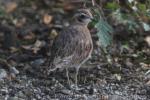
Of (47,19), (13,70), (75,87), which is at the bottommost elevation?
(75,87)

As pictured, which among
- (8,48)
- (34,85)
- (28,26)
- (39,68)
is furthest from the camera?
(28,26)

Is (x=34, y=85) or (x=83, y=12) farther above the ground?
(x=83, y=12)

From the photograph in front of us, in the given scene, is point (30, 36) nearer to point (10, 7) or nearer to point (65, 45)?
point (10, 7)

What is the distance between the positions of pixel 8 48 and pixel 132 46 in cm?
154

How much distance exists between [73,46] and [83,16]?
42cm

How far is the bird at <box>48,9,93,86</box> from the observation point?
677cm

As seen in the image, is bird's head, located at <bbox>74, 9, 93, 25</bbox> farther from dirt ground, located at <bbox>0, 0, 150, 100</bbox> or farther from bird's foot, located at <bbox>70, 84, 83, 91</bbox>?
bird's foot, located at <bbox>70, 84, 83, 91</bbox>

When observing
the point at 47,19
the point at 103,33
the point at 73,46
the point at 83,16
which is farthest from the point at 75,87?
the point at 47,19

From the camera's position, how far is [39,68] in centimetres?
742

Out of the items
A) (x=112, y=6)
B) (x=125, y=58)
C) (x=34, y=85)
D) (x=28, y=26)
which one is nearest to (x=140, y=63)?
(x=125, y=58)

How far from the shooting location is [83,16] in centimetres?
711

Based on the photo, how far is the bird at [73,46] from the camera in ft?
22.2

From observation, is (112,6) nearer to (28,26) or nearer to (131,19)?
(131,19)

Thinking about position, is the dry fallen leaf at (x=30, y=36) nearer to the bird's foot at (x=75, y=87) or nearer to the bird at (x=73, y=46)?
the bird at (x=73, y=46)
